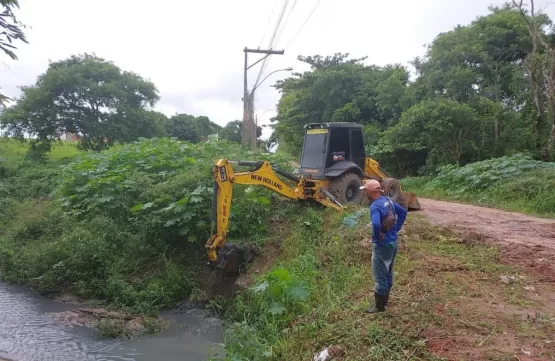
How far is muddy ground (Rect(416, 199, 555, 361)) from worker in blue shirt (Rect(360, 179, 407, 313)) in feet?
2.40

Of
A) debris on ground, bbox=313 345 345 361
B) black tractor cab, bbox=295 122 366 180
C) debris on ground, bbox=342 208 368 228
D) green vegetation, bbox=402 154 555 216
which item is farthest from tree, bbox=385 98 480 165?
debris on ground, bbox=313 345 345 361

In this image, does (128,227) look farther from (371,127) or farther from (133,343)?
(371,127)

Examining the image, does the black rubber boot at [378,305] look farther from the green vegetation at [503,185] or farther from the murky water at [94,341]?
the green vegetation at [503,185]

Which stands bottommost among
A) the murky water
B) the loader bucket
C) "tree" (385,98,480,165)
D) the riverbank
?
the murky water

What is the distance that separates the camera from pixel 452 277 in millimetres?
6961

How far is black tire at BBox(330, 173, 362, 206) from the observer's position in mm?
11633

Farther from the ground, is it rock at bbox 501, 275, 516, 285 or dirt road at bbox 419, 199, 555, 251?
dirt road at bbox 419, 199, 555, 251

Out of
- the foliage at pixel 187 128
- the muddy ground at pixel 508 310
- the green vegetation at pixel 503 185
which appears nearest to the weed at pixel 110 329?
the muddy ground at pixel 508 310

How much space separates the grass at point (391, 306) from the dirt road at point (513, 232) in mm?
370

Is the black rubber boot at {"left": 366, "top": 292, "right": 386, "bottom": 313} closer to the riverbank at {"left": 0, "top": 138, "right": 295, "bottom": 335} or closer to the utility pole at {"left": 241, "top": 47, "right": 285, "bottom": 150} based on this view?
the riverbank at {"left": 0, "top": 138, "right": 295, "bottom": 335}

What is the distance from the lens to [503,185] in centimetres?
1581

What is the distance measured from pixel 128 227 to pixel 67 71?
1967cm

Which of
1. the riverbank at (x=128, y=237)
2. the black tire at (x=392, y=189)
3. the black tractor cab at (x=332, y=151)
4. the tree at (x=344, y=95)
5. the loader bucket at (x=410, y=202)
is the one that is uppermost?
the tree at (x=344, y=95)

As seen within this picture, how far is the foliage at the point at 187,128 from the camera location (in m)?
49.4
